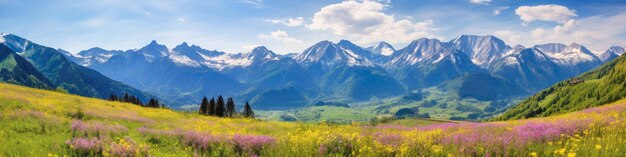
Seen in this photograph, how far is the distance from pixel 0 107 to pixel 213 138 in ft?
57.4

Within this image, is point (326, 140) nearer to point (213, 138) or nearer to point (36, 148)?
point (213, 138)

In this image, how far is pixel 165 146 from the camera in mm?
13836

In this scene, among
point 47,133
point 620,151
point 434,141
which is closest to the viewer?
point 620,151

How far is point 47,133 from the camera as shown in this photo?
14297 millimetres

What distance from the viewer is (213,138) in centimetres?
1302

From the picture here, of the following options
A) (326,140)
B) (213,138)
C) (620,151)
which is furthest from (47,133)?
(620,151)

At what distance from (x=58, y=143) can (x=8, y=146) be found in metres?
1.32

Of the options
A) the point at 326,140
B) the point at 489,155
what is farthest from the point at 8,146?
the point at 489,155

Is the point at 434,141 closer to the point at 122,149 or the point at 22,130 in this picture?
the point at 122,149

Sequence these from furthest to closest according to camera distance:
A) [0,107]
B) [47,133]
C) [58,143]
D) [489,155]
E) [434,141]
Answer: [0,107]
[47,133]
[58,143]
[434,141]
[489,155]

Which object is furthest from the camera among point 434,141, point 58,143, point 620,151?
point 58,143

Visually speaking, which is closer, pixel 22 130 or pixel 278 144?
pixel 278 144

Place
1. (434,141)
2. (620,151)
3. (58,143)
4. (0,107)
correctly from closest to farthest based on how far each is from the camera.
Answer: (620,151), (434,141), (58,143), (0,107)

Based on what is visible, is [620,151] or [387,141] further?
[387,141]
